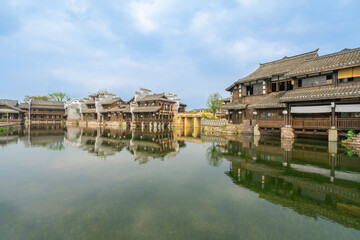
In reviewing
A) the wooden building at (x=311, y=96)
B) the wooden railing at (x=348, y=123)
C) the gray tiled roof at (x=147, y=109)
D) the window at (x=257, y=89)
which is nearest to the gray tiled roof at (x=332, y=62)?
the wooden building at (x=311, y=96)

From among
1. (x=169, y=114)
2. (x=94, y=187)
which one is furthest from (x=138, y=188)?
(x=169, y=114)

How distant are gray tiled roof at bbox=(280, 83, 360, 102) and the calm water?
8.42 m

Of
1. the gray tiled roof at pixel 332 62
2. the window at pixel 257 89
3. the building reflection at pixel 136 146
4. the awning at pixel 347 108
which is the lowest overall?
the building reflection at pixel 136 146

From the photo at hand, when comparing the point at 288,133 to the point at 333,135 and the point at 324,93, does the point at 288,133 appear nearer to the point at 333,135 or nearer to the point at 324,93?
the point at 333,135

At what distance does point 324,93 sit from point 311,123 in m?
3.41

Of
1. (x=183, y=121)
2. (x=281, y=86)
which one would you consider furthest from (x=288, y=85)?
(x=183, y=121)

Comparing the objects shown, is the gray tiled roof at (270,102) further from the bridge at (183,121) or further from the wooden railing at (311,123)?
the bridge at (183,121)

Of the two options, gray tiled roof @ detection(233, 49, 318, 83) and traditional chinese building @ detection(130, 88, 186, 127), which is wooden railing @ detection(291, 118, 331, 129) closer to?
gray tiled roof @ detection(233, 49, 318, 83)

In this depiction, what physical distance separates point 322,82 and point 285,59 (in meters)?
10.4

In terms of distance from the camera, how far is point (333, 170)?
8930mm

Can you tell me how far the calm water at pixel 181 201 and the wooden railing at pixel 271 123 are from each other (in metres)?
11.7

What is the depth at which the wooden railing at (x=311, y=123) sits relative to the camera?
1775 cm

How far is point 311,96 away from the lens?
17484 millimetres

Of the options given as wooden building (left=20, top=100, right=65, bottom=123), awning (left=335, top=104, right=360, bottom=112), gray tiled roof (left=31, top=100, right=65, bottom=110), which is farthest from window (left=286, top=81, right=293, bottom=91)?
gray tiled roof (left=31, top=100, right=65, bottom=110)
